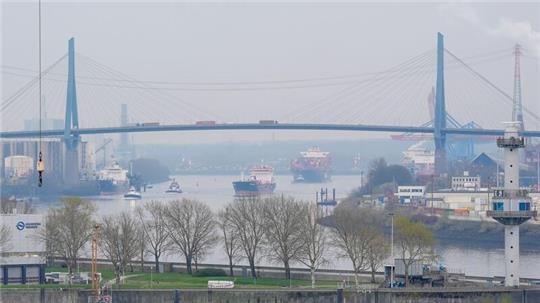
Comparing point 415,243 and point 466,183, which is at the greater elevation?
point 466,183

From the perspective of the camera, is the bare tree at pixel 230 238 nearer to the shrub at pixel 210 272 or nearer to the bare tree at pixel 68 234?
the shrub at pixel 210 272

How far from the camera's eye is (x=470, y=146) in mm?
58406

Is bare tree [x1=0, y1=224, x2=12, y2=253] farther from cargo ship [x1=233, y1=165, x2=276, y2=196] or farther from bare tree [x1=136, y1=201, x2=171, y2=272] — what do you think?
cargo ship [x1=233, y1=165, x2=276, y2=196]

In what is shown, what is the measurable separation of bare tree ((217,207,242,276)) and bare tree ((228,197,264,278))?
5 centimetres

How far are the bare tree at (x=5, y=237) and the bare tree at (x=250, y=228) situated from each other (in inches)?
119

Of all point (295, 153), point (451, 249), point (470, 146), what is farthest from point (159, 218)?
point (295, 153)

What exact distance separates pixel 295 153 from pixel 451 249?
64400 mm

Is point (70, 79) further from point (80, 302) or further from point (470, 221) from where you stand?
point (80, 302)

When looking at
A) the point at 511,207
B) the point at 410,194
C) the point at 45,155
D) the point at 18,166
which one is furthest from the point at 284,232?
the point at 18,166

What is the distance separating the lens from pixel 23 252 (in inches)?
723

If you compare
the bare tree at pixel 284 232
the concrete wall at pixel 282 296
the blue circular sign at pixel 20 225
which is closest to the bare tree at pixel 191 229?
the bare tree at pixel 284 232

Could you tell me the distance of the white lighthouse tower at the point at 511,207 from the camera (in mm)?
16047

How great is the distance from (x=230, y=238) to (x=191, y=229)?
2.08 feet

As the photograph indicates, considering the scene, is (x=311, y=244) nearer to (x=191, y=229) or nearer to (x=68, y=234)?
(x=191, y=229)
